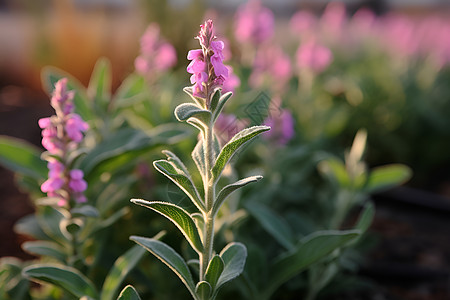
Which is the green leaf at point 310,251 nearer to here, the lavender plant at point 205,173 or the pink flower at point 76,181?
the lavender plant at point 205,173

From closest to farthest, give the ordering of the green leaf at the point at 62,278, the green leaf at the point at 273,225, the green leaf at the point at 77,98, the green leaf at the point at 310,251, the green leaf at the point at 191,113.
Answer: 1. the green leaf at the point at 191,113
2. the green leaf at the point at 62,278
3. the green leaf at the point at 310,251
4. the green leaf at the point at 273,225
5. the green leaf at the point at 77,98

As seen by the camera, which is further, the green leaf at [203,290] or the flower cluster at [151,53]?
the flower cluster at [151,53]

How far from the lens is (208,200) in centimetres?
105

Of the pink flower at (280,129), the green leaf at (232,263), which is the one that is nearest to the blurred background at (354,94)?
the pink flower at (280,129)

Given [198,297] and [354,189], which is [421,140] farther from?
[198,297]

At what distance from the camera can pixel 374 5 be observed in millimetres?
16562

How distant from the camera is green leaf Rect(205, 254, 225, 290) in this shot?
1039mm

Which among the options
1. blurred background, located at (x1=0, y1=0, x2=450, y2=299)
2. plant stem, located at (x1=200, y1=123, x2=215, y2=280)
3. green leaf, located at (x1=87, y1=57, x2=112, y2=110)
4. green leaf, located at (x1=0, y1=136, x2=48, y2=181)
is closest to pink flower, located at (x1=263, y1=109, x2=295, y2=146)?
blurred background, located at (x1=0, y1=0, x2=450, y2=299)

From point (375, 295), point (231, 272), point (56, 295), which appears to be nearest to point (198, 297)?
point (231, 272)

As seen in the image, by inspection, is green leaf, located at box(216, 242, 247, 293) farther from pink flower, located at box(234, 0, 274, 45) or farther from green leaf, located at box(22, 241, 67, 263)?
pink flower, located at box(234, 0, 274, 45)

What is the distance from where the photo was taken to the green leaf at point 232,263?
105 centimetres

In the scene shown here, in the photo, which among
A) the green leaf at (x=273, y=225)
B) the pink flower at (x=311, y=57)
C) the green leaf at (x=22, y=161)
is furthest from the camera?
the pink flower at (x=311, y=57)

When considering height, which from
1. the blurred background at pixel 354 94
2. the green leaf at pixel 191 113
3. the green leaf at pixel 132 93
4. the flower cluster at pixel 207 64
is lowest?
the blurred background at pixel 354 94

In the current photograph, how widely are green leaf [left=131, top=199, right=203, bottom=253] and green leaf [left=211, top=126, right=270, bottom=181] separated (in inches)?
4.0
